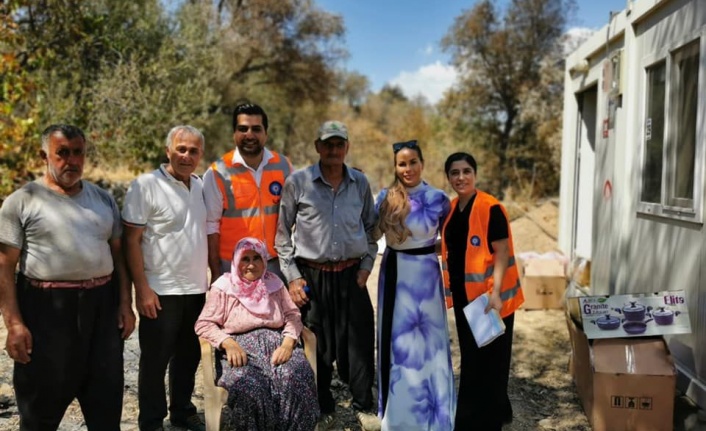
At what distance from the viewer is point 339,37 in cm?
1883

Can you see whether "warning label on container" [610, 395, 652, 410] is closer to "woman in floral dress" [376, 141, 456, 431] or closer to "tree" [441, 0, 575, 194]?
"woman in floral dress" [376, 141, 456, 431]

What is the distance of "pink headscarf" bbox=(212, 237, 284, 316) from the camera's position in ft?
10.6

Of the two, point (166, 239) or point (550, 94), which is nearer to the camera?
point (166, 239)

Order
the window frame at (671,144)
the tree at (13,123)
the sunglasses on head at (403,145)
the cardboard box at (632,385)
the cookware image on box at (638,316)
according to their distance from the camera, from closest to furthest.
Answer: the sunglasses on head at (403,145)
the cardboard box at (632,385)
the cookware image on box at (638,316)
the window frame at (671,144)
the tree at (13,123)

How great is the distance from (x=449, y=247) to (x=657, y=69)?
2.79 metres

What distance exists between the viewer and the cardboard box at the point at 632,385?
344 centimetres

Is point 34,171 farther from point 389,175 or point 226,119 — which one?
point 389,175

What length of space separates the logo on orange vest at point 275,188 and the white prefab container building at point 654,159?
2789 mm

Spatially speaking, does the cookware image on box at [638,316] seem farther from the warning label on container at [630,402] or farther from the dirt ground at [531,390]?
the dirt ground at [531,390]

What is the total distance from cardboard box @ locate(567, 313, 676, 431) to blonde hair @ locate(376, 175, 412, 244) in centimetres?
152

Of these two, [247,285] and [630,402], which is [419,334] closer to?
[247,285]

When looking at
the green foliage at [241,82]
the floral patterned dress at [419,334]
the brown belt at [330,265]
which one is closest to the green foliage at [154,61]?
the green foliage at [241,82]

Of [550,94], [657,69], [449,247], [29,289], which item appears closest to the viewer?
[29,289]

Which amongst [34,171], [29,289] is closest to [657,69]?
[29,289]
